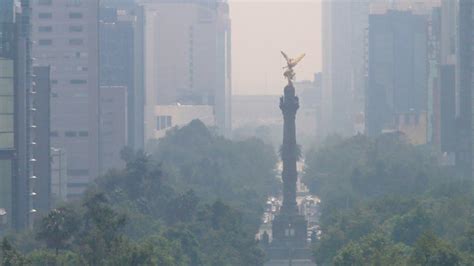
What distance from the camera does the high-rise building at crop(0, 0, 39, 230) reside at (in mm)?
91250

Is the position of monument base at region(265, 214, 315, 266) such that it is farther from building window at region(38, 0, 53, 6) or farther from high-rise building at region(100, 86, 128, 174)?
high-rise building at region(100, 86, 128, 174)

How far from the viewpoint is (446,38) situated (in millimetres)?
170500

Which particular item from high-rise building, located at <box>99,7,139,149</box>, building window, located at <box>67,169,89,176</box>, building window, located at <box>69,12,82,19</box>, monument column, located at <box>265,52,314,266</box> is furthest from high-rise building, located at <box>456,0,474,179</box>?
high-rise building, located at <box>99,7,139,149</box>

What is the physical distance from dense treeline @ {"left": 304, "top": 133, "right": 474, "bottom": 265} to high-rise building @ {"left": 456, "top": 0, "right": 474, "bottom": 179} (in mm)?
2995

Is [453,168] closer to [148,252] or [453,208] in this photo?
[453,208]

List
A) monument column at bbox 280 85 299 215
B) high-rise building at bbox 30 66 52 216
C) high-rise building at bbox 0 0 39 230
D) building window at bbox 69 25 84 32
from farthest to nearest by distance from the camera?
building window at bbox 69 25 84 32
monument column at bbox 280 85 299 215
high-rise building at bbox 30 66 52 216
high-rise building at bbox 0 0 39 230

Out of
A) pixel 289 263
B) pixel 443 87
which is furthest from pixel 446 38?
pixel 289 263

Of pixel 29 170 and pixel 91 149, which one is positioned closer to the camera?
pixel 29 170

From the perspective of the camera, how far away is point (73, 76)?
14625 centimetres

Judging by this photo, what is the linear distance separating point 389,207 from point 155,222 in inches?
526

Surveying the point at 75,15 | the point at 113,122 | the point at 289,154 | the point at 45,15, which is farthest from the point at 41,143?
the point at 113,122

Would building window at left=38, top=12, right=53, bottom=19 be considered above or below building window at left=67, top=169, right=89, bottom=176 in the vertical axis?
above

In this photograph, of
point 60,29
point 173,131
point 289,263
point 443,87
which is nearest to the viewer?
point 289,263

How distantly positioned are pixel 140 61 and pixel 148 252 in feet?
432
